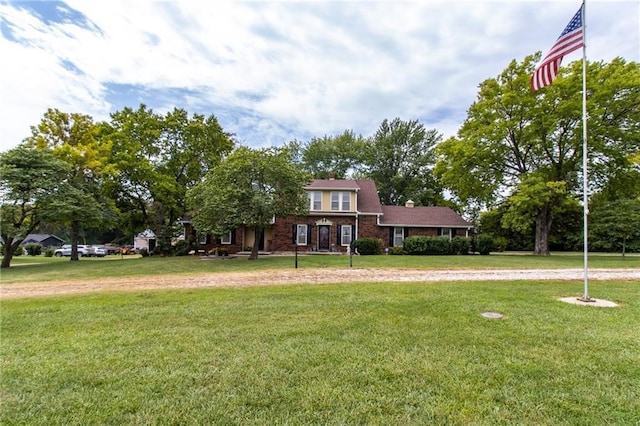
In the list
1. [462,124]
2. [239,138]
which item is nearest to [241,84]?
[239,138]

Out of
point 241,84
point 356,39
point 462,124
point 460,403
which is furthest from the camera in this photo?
point 462,124

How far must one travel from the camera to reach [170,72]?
14766 millimetres

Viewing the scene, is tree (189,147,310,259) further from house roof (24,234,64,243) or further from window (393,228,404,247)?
house roof (24,234,64,243)

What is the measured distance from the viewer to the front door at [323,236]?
2431 cm

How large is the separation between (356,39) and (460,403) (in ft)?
37.3

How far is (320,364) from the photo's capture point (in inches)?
140

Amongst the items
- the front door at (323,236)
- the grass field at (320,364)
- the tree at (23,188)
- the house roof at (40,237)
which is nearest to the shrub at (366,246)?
the front door at (323,236)

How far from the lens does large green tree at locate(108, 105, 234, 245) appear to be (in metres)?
24.5

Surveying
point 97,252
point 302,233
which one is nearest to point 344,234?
point 302,233

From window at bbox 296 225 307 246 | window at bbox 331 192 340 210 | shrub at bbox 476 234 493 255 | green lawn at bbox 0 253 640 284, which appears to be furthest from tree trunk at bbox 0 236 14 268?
shrub at bbox 476 234 493 255

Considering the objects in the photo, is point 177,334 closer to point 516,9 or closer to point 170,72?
point 516,9

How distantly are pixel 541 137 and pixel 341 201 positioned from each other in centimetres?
1344

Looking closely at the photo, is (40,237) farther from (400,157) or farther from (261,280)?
(261,280)

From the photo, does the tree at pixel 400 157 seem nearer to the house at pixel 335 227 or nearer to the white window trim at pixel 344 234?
the house at pixel 335 227
